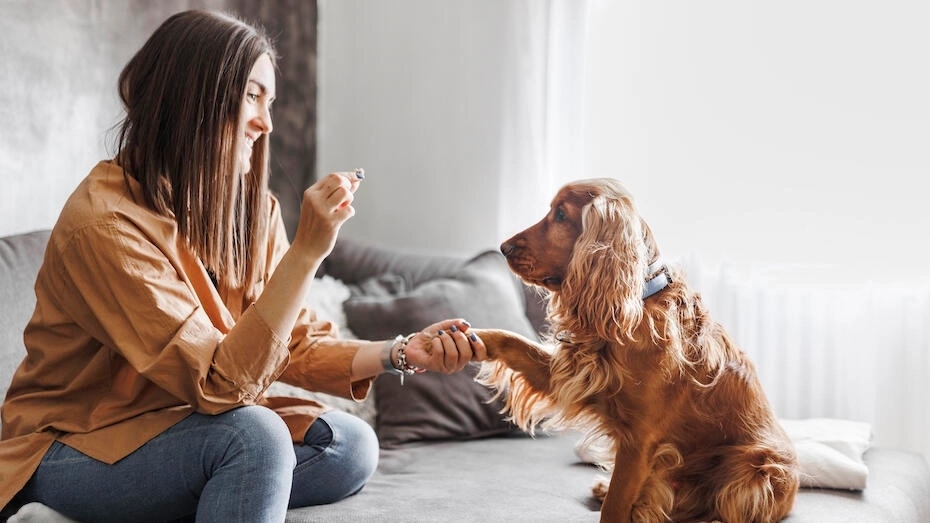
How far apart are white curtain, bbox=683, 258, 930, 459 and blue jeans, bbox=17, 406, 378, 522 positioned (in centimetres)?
165

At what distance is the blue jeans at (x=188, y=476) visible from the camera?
1.44 meters

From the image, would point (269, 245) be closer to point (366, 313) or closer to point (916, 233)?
point (366, 313)

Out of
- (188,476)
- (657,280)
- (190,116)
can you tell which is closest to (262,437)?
(188,476)

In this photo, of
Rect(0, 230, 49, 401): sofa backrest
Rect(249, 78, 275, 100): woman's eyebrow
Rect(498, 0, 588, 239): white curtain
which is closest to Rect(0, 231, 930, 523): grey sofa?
Rect(0, 230, 49, 401): sofa backrest

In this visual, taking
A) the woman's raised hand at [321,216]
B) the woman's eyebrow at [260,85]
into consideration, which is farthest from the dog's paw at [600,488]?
the woman's eyebrow at [260,85]

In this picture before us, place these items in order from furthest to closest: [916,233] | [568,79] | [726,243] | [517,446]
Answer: [568,79]
[726,243]
[916,233]
[517,446]

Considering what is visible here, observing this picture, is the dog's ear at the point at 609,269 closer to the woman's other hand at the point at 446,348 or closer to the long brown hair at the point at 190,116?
the woman's other hand at the point at 446,348

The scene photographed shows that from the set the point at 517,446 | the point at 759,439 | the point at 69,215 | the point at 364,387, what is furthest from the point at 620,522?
the point at 69,215

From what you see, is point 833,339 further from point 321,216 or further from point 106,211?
point 106,211

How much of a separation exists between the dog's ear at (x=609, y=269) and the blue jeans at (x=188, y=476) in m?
0.53

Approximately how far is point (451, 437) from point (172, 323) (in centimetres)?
104

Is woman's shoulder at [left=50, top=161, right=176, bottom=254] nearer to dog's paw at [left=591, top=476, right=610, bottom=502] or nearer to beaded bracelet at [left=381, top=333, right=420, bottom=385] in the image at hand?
beaded bracelet at [left=381, top=333, right=420, bottom=385]

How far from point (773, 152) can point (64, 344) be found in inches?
76.7

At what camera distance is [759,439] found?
1.57 meters
